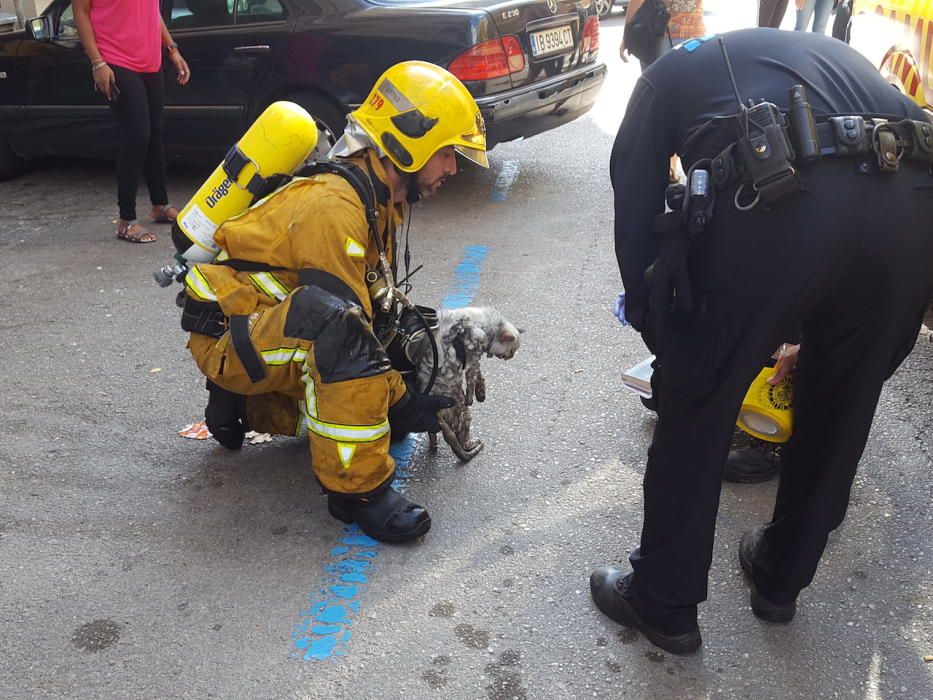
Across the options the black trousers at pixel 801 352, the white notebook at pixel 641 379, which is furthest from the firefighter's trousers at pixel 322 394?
the white notebook at pixel 641 379

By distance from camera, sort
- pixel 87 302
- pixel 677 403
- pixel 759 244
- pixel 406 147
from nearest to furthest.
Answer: pixel 759 244 < pixel 677 403 < pixel 406 147 < pixel 87 302

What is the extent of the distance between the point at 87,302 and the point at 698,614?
3.69 metres

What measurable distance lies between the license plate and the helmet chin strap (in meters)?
3.29

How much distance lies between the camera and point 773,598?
8.62 feet

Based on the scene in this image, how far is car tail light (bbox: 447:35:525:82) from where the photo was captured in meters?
5.81

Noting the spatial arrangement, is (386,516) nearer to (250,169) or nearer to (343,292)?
(343,292)

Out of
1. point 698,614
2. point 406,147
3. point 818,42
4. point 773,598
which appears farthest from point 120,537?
point 818,42

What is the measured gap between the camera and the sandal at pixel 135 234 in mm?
5770

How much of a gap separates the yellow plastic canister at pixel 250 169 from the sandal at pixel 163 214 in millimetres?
2981

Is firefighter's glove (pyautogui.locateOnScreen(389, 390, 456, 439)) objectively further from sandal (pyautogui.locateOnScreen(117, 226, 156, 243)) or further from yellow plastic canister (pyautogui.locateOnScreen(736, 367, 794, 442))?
sandal (pyautogui.locateOnScreen(117, 226, 156, 243))

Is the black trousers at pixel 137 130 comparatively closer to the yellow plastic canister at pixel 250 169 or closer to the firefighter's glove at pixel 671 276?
the yellow plastic canister at pixel 250 169

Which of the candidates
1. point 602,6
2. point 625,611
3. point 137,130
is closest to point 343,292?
point 625,611

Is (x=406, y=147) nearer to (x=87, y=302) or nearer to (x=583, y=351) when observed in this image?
(x=583, y=351)

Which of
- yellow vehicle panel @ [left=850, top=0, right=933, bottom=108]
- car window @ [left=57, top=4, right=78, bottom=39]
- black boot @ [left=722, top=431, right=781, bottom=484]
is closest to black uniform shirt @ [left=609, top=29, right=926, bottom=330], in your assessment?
black boot @ [left=722, top=431, right=781, bottom=484]
